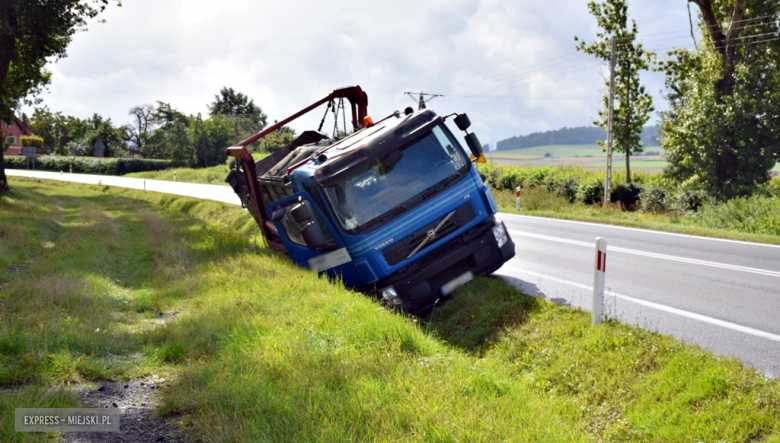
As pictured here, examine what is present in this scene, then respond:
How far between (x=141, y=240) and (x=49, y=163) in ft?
250

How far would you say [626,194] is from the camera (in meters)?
26.4

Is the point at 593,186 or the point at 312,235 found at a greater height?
the point at 312,235

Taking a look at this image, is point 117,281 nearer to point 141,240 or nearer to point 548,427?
point 141,240

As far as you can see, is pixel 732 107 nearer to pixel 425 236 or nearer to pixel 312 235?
pixel 425 236

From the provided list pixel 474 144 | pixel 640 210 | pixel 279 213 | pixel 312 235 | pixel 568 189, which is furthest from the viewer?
pixel 568 189

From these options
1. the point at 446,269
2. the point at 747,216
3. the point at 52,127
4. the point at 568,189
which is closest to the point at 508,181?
the point at 568,189

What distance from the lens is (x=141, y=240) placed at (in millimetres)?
15648

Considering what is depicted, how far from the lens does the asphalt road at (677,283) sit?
264 inches

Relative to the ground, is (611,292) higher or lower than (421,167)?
lower

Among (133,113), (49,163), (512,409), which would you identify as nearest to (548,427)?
(512,409)

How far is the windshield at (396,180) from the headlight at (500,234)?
911 millimetres

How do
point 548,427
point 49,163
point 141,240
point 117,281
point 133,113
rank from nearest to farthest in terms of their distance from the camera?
1. point 548,427
2. point 117,281
3. point 141,240
4. point 49,163
5. point 133,113

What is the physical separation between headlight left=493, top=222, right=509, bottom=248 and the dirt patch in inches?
190

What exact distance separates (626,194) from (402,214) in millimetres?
20772
